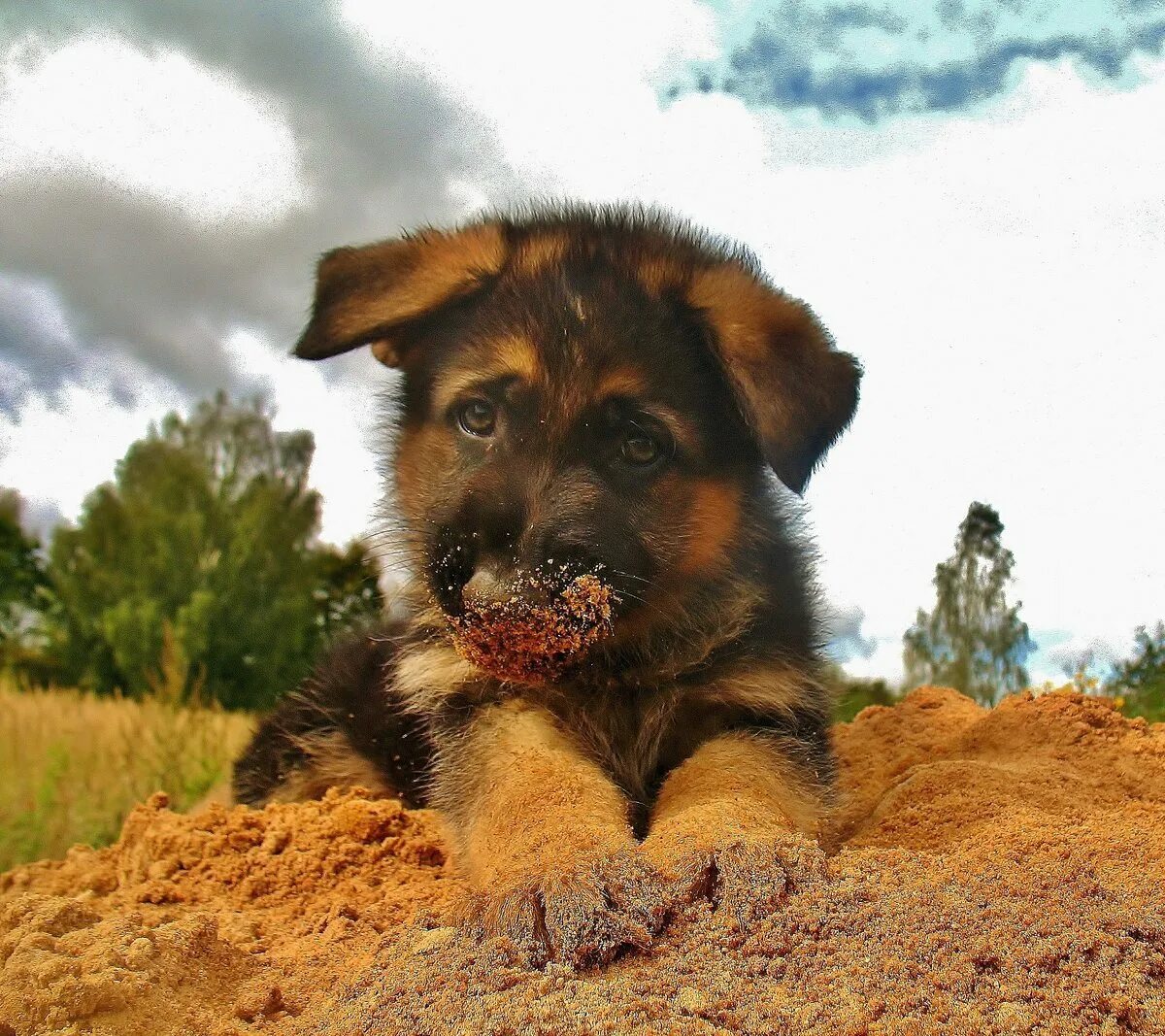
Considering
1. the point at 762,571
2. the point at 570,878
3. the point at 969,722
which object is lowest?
the point at 570,878

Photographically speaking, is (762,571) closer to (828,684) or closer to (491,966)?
(828,684)

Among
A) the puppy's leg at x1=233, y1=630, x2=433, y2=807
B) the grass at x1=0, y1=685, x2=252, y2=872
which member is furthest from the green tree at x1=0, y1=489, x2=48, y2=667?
the puppy's leg at x1=233, y1=630, x2=433, y2=807

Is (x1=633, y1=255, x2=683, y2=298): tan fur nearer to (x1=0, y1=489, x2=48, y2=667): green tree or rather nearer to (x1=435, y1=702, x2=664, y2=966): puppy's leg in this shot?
(x1=435, y1=702, x2=664, y2=966): puppy's leg

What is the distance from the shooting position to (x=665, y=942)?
204cm

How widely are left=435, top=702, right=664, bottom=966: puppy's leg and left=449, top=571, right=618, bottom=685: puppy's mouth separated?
0.99ft

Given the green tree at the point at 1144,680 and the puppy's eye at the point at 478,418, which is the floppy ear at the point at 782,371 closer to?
the puppy's eye at the point at 478,418

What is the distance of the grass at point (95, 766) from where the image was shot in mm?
4988

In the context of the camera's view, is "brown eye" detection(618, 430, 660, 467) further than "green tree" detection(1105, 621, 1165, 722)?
No

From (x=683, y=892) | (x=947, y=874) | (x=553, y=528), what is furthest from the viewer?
(x=553, y=528)

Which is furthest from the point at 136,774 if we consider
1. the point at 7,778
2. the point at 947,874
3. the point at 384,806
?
the point at 947,874

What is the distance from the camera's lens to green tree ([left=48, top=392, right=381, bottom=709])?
15711mm

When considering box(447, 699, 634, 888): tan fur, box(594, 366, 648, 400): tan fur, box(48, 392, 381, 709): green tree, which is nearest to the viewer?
box(447, 699, 634, 888): tan fur

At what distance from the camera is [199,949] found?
2250 millimetres

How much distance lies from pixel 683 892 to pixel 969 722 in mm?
2929
